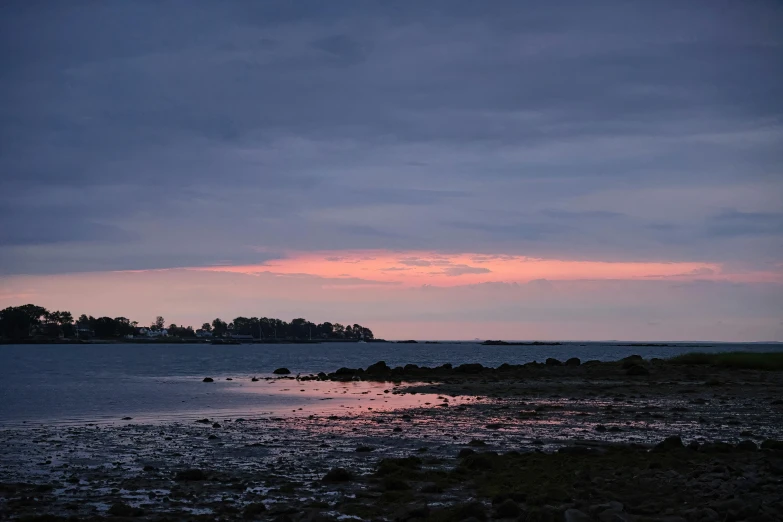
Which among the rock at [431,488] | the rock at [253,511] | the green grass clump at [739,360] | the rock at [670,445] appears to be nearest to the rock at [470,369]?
the green grass clump at [739,360]

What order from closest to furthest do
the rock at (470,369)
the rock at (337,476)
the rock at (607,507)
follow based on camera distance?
1. the rock at (607,507)
2. the rock at (337,476)
3. the rock at (470,369)

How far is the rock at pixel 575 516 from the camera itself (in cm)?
1164

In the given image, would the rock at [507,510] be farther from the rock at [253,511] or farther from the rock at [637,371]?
the rock at [637,371]

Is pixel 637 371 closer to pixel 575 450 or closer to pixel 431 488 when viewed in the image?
pixel 575 450

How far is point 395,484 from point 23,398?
126ft

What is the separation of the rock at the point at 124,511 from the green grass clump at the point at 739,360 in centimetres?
5801

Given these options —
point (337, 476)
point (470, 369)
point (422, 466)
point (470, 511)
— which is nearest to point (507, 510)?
point (470, 511)

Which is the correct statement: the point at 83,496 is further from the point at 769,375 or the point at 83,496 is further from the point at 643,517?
the point at 769,375

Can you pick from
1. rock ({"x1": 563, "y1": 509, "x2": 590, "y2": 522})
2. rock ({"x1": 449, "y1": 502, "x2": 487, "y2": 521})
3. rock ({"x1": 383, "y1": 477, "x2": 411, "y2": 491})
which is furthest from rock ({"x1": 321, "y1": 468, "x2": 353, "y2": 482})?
rock ({"x1": 563, "y1": 509, "x2": 590, "y2": 522})

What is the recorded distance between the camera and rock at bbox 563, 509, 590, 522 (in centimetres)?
1164

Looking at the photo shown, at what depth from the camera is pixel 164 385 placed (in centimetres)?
5938

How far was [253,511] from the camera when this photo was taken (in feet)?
45.1

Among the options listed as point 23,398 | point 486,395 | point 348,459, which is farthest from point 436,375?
point 348,459

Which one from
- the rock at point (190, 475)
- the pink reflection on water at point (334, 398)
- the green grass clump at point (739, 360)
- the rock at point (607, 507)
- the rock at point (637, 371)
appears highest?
the green grass clump at point (739, 360)
